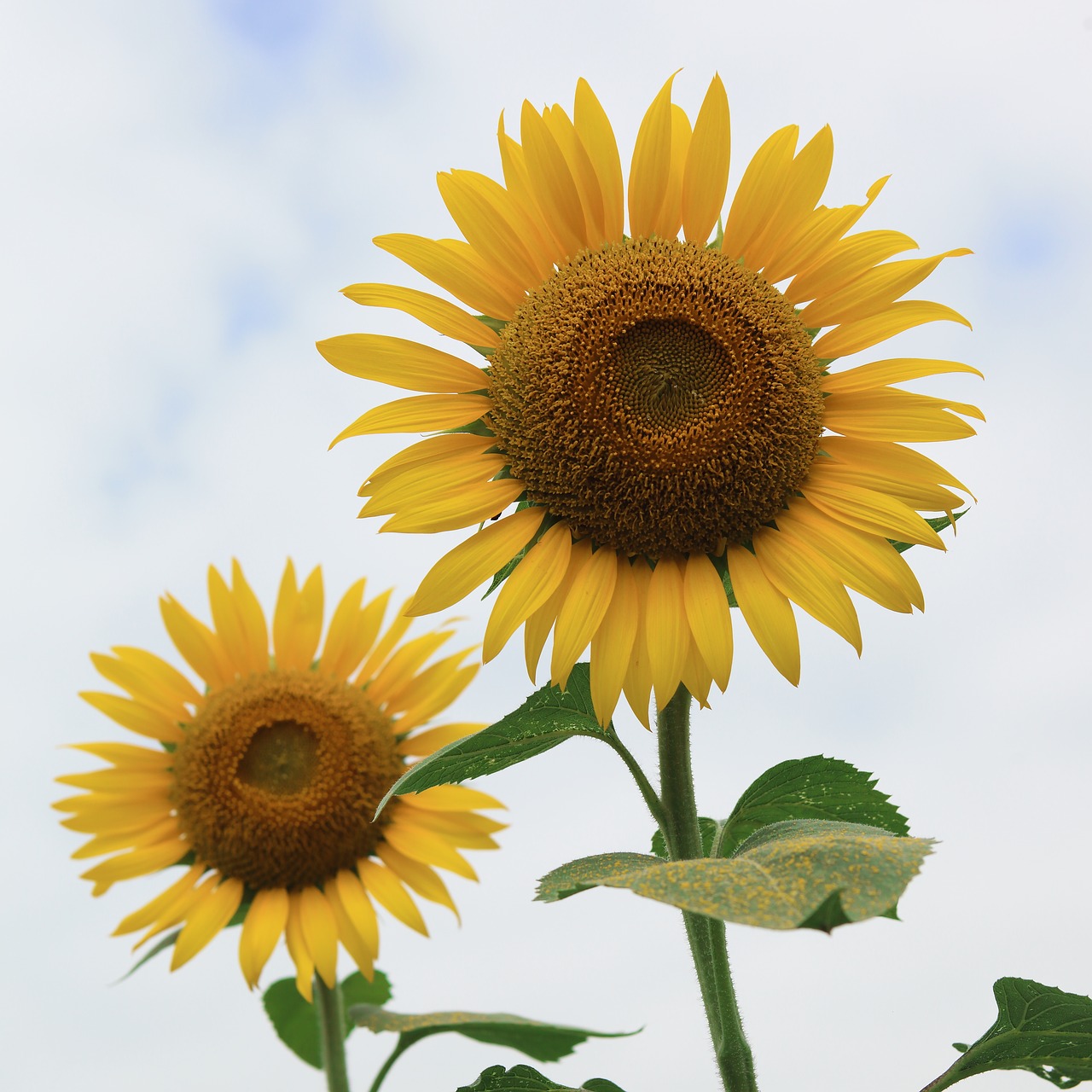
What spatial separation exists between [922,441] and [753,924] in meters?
1.12

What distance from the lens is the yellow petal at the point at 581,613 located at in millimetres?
2156

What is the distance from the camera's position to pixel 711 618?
→ 7.10 ft

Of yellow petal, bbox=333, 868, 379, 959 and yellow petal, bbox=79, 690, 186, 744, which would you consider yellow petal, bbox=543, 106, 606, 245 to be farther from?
yellow petal, bbox=79, 690, 186, 744

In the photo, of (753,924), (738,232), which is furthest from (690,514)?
(753,924)

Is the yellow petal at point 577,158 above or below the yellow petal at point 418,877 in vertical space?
above

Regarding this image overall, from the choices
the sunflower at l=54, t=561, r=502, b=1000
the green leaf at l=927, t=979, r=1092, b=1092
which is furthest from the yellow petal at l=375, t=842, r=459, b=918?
the green leaf at l=927, t=979, r=1092, b=1092

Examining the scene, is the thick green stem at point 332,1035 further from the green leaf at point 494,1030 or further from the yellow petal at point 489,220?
the yellow petal at point 489,220

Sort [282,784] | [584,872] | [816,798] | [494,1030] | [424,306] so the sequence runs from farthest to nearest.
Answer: [282,784] → [494,1030] → [816,798] → [424,306] → [584,872]

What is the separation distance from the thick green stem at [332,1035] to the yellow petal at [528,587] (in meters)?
2.12

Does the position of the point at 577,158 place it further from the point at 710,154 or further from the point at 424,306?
the point at 424,306

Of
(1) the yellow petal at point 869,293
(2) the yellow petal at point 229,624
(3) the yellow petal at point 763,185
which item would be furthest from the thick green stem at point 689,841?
(2) the yellow petal at point 229,624

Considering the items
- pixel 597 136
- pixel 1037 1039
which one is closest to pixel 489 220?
pixel 597 136

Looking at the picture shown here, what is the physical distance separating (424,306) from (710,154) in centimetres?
63

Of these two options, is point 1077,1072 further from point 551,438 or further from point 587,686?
point 551,438
